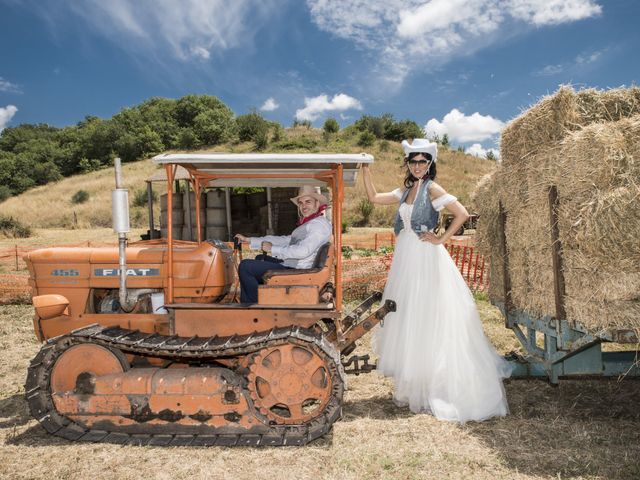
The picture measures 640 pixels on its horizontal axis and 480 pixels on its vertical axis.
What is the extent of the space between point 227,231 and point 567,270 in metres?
16.1

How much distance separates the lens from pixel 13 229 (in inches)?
A: 1004

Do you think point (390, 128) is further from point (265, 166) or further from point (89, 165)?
point (265, 166)

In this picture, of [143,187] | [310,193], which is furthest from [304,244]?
[143,187]

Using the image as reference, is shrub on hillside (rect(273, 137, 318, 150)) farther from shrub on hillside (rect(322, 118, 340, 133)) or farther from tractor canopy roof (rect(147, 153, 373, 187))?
tractor canopy roof (rect(147, 153, 373, 187))

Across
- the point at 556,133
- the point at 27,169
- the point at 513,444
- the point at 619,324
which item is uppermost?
the point at 27,169

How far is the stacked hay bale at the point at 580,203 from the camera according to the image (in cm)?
363

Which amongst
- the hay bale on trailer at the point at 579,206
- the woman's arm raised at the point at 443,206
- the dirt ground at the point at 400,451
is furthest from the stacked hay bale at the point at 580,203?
the dirt ground at the point at 400,451

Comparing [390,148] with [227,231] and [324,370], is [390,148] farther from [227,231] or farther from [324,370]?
[324,370]

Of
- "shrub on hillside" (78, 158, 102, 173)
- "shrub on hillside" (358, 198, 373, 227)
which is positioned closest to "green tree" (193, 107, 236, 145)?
"shrub on hillside" (78, 158, 102, 173)

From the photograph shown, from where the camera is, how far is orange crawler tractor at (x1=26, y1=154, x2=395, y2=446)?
13.3ft

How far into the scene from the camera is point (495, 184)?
17.2 ft

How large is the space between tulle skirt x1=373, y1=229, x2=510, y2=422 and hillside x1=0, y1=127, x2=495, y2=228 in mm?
15565

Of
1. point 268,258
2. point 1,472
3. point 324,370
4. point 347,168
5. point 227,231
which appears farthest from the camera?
point 227,231

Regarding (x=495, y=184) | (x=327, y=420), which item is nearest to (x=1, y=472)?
(x=327, y=420)
